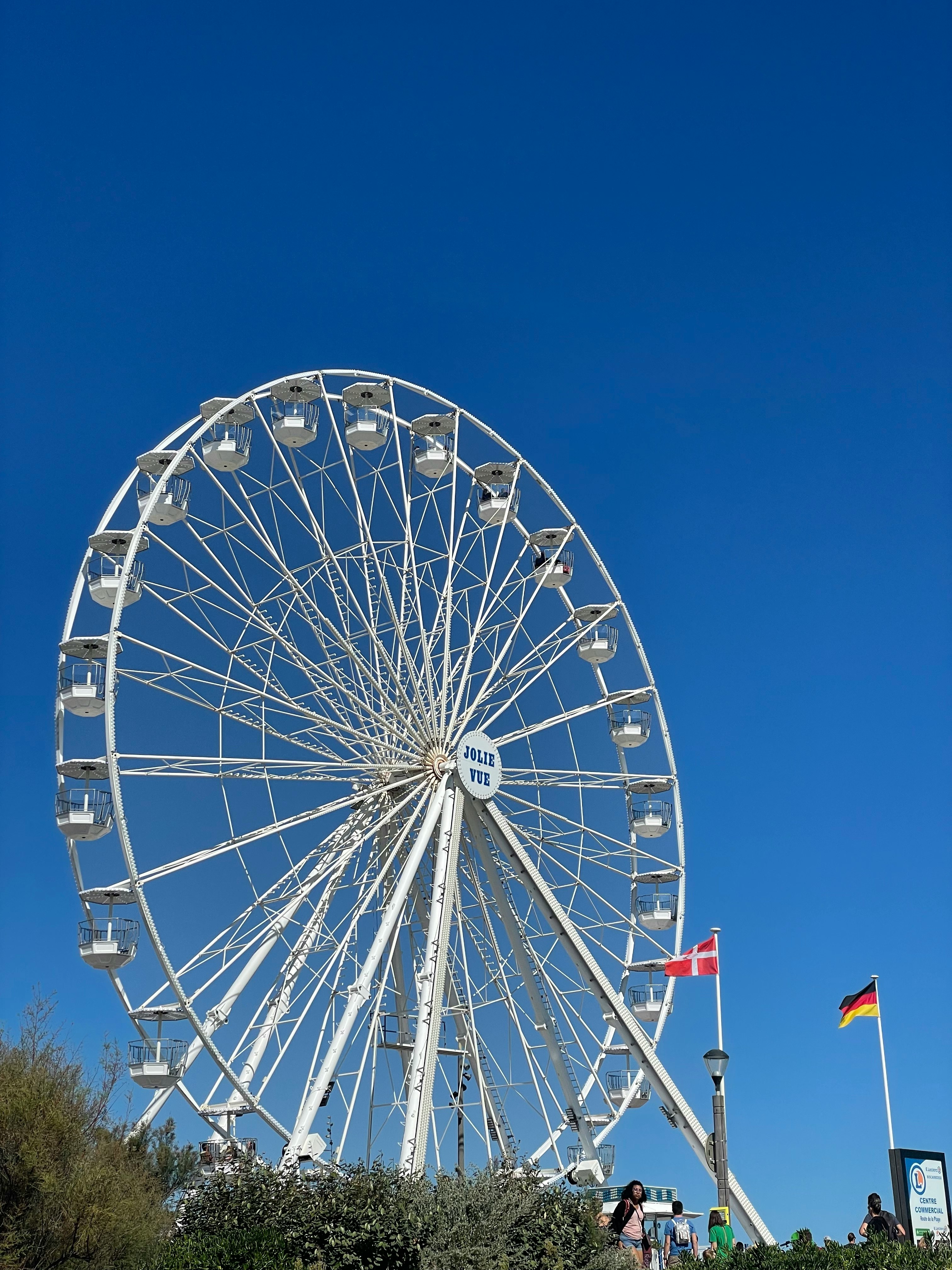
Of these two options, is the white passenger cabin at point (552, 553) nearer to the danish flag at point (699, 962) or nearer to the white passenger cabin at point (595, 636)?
the white passenger cabin at point (595, 636)

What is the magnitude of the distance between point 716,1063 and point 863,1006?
20.3ft

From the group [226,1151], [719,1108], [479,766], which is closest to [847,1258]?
[719,1108]

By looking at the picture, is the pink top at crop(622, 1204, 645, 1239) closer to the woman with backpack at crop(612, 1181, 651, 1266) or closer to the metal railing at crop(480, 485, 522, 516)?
the woman with backpack at crop(612, 1181, 651, 1266)

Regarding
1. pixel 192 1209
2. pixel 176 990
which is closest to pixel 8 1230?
pixel 192 1209

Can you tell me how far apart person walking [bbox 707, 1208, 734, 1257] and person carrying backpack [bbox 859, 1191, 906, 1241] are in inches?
58.0

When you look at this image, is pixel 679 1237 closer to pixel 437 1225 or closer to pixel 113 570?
pixel 437 1225

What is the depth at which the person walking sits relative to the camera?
630 inches

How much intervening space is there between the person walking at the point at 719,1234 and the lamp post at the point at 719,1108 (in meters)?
1.66

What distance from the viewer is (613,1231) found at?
52.8 ft

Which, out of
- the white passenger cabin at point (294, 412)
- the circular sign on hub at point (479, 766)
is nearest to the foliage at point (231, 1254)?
the circular sign on hub at point (479, 766)

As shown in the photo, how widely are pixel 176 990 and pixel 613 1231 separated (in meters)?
7.59

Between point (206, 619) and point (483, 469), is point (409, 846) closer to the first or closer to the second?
point (206, 619)

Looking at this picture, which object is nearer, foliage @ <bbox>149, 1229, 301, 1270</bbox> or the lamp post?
foliage @ <bbox>149, 1229, 301, 1270</bbox>

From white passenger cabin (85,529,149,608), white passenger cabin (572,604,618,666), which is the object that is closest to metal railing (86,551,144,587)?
white passenger cabin (85,529,149,608)
